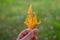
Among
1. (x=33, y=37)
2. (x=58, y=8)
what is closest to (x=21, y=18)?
(x=58, y=8)

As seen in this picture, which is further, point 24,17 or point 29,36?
point 24,17

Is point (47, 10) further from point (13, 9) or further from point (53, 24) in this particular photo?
point (13, 9)

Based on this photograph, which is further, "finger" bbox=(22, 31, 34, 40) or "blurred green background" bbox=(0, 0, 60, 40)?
"blurred green background" bbox=(0, 0, 60, 40)

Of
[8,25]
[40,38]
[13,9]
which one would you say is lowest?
[40,38]

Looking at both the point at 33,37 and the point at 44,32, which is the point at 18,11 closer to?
the point at 44,32

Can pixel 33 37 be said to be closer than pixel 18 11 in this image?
Yes

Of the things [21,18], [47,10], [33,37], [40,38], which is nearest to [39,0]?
[47,10]

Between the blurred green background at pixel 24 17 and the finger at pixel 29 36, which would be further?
the blurred green background at pixel 24 17

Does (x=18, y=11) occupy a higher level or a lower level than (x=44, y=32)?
higher
